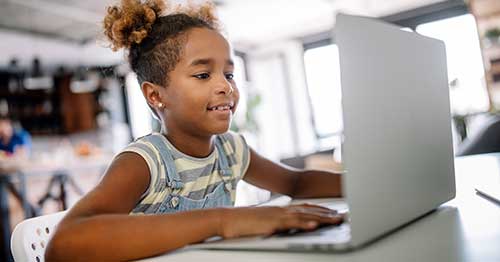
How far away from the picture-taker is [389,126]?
1.63 ft

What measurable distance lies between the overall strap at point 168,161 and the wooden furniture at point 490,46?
492 centimetres

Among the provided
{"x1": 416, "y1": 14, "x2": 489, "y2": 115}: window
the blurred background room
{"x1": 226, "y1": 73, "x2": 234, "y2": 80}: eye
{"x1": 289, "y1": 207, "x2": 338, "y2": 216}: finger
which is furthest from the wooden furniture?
{"x1": 289, "y1": 207, "x2": 338, "y2": 216}: finger

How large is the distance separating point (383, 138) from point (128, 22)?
0.67 meters

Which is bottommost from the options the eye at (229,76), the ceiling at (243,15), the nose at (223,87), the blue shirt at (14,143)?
the blue shirt at (14,143)

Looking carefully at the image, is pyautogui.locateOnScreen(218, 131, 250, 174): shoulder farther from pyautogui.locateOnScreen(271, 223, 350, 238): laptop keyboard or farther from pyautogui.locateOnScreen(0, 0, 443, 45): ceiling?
pyautogui.locateOnScreen(0, 0, 443, 45): ceiling

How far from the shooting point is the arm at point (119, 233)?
52 cm

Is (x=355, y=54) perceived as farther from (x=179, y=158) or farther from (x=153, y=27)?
(x=153, y=27)

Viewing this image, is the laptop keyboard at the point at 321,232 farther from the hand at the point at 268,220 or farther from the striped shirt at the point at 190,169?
the striped shirt at the point at 190,169

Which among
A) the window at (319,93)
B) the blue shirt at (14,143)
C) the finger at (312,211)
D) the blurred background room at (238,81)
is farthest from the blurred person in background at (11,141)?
the finger at (312,211)

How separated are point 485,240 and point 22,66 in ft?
26.2

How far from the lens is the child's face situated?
0.88 meters

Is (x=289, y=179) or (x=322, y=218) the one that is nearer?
(x=322, y=218)

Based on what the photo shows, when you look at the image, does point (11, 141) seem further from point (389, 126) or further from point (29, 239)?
point (389, 126)

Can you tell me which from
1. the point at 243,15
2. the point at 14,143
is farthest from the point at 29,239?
the point at 243,15
